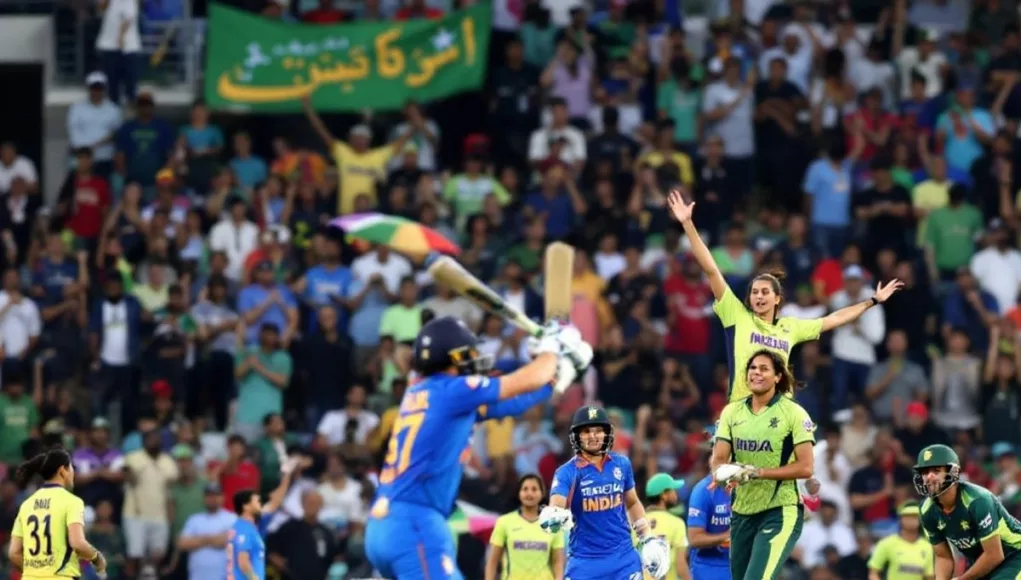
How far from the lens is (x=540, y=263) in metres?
26.8

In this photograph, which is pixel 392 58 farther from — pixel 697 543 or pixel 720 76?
pixel 697 543

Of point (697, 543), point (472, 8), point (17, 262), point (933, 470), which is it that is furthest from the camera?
point (472, 8)

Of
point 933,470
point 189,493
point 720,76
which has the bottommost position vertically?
point 189,493

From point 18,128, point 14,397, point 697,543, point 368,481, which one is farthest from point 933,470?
point 18,128

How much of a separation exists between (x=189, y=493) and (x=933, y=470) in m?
11.0

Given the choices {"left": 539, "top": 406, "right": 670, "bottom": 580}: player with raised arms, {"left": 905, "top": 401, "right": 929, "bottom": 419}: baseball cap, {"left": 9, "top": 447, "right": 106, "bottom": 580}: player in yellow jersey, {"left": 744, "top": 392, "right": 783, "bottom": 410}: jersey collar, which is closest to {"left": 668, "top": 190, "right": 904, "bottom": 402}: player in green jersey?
{"left": 744, "top": 392, "right": 783, "bottom": 410}: jersey collar

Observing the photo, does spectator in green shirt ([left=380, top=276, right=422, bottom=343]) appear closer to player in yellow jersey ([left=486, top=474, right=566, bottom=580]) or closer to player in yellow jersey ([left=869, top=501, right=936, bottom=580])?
player in yellow jersey ([left=869, top=501, right=936, bottom=580])

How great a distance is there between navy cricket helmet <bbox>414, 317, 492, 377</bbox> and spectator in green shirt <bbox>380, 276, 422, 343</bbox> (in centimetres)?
1093

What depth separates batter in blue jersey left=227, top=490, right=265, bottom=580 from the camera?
65.6 feet

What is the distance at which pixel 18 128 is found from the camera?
3116cm

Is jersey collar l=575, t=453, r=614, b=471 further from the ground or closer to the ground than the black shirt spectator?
closer to the ground

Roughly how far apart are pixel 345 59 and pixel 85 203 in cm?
398

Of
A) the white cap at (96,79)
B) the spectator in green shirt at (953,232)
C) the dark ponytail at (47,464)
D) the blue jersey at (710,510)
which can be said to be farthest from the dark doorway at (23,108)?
the blue jersey at (710,510)

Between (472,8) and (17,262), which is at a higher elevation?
(472,8)
